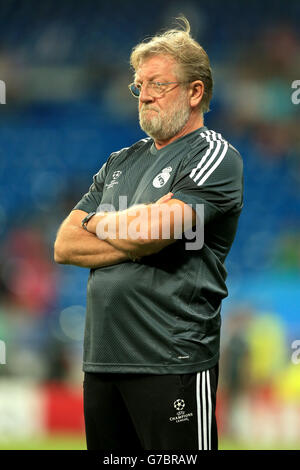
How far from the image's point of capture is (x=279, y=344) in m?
7.36

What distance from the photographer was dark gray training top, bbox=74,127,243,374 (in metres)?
2.17

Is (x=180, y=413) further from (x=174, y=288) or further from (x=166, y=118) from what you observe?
(x=166, y=118)

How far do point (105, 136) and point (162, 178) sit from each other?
296 inches

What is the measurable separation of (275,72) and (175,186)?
778 centimetres

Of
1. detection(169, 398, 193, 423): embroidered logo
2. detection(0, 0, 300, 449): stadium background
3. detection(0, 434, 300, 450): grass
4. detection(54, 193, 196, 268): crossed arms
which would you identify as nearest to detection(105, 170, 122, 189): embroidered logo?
detection(54, 193, 196, 268): crossed arms

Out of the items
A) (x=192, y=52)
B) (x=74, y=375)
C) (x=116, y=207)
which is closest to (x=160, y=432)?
(x=116, y=207)

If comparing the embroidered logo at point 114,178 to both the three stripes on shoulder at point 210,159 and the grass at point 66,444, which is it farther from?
the grass at point 66,444

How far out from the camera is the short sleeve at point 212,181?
7.28 ft

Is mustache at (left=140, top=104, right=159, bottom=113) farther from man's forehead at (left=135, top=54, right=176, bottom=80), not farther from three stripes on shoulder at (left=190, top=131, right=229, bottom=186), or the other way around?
three stripes on shoulder at (left=190, top=131, right=229, bottom=186)

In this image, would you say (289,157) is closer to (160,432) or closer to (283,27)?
(283,27)

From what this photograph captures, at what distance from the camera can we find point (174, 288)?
218 cm

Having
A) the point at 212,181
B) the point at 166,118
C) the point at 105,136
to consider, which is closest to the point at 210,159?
the point at 212,181

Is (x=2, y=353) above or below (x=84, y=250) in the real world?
below

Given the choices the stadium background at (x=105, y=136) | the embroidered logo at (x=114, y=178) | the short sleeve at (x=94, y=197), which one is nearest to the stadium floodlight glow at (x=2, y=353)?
the stadium background at (x=105, y=136)
